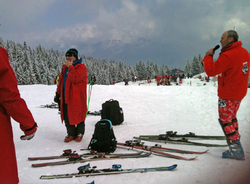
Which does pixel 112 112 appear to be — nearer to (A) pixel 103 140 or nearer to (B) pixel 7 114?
(A) pixel 103 140

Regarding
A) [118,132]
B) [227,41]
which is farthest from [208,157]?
[118,132]

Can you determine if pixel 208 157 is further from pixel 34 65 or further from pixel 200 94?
pixel 34 65

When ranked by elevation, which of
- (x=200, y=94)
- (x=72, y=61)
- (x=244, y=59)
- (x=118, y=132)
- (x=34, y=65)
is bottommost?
(x=118, y=132)

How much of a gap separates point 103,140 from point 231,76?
2887 millimetres

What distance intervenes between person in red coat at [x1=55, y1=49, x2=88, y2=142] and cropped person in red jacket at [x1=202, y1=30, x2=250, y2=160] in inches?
117

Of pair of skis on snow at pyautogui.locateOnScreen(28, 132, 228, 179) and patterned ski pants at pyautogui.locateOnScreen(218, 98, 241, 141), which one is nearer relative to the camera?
pair of skis on snow at pyautogui.locateOnScreen(28, 132, 228, 179)

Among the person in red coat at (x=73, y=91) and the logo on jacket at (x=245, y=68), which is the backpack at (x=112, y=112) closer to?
the person in red coat at (x=73, y=91)

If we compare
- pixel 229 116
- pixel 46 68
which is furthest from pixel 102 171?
pixel 46 68

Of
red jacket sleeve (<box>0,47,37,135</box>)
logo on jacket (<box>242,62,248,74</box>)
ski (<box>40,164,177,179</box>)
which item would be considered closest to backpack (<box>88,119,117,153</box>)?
ski (<box>40,164,177,179</box>)

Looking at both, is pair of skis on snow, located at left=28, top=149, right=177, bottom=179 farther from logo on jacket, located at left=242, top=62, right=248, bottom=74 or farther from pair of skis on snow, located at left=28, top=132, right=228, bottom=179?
logo on jacket, located at left=242, top=62, right=248, bottom=74

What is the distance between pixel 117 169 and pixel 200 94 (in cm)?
1051

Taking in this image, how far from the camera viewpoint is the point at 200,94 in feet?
37.1

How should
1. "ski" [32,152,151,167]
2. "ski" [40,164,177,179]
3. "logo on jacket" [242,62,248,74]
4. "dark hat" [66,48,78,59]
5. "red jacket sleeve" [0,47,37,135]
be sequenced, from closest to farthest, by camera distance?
"red jacket sleeve" [0,47,37,135]
"ski" [40,164,177,179]
"logo on jacket" [242,62,248,74]
"ski" [32,152,151,167]
"dark hat" [66,48,78,59]

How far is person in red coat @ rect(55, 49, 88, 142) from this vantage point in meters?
3.98
